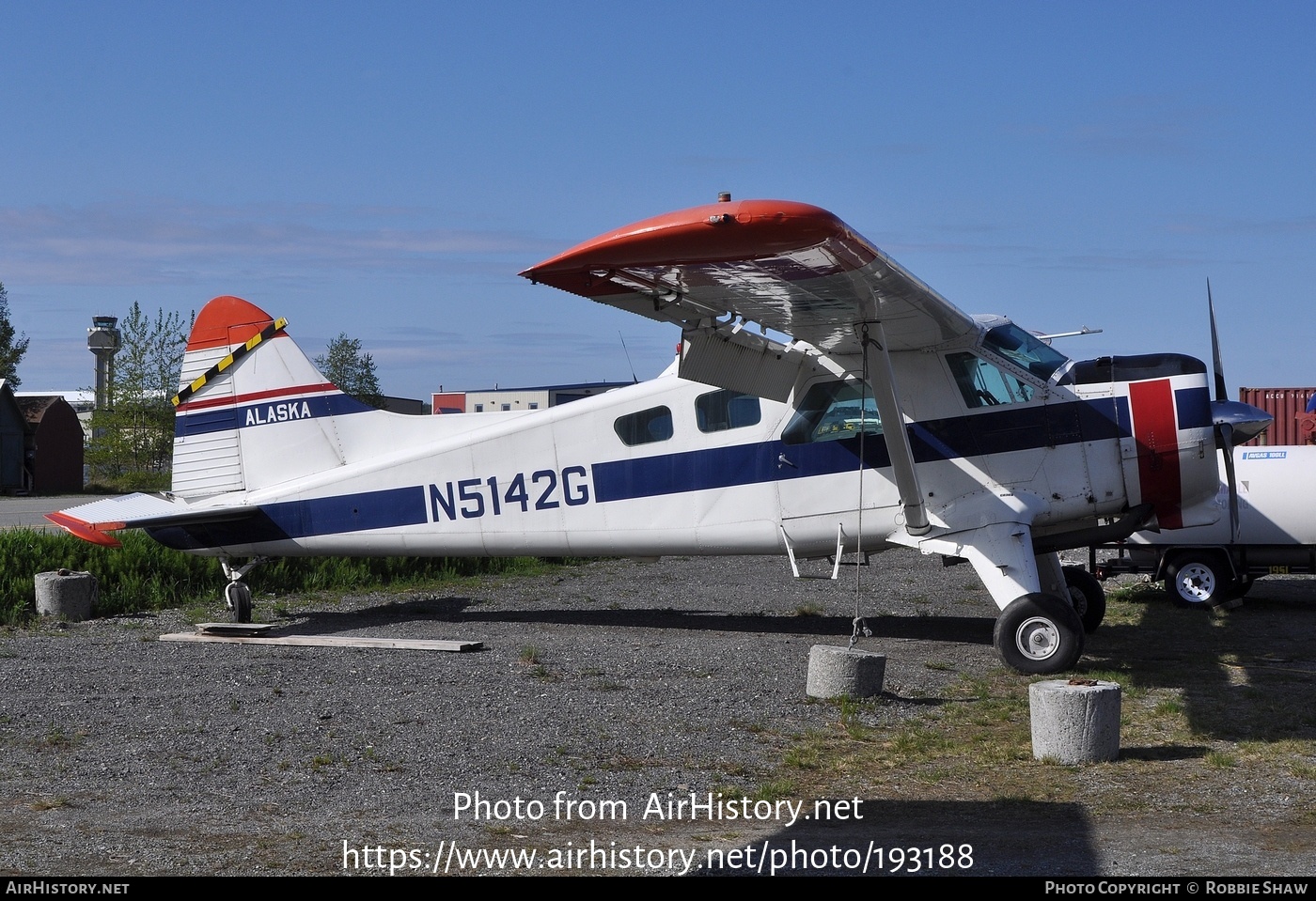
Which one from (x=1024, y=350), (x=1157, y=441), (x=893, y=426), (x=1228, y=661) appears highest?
(x=1024, y=350)

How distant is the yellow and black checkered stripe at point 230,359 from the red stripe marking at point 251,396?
116mm

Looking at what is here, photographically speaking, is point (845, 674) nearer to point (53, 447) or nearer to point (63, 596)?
point (63, 596)

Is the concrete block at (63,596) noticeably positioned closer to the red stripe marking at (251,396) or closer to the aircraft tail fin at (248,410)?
the aircraft tail fin at (248,410)

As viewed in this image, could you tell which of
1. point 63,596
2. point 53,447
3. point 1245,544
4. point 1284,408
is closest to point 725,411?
point 63,596

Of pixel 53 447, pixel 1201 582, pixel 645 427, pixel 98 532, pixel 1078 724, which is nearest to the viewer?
pixel 1078 724

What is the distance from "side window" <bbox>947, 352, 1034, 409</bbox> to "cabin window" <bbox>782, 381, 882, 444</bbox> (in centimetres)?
76

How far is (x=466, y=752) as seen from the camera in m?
6.77

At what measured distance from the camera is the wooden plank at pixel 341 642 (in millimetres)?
10250

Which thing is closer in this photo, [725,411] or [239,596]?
[725,411]

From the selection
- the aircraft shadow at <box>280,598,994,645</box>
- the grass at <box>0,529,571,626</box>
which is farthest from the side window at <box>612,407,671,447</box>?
the grass at <box>0,529,571,626</box>

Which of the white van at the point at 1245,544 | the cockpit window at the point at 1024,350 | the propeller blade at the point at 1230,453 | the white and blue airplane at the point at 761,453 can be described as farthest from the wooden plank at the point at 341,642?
the white van at the point at 1245,544

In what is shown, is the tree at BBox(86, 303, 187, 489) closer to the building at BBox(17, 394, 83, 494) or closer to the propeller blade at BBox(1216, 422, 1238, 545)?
the building at BBox(17, 394, 83, 494)

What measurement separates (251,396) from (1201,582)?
10.9 metres

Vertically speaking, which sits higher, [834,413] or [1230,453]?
[834,413]
